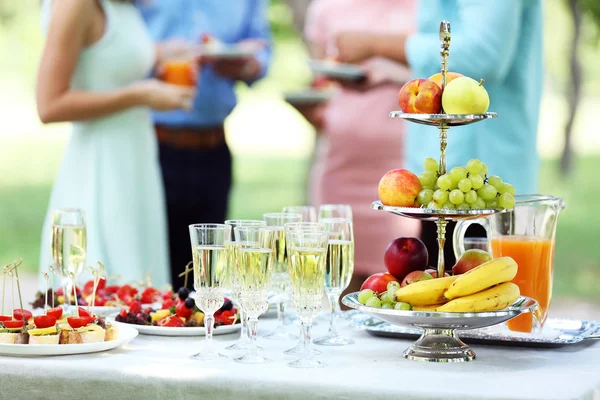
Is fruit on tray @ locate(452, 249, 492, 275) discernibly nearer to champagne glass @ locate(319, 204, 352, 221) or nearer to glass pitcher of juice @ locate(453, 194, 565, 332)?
glass pitcher of juice @ locate(453, 194, 565, 332)

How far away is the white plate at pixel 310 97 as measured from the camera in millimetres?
4945

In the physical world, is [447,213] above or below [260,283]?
above

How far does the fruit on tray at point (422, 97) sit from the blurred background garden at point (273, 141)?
7.56m

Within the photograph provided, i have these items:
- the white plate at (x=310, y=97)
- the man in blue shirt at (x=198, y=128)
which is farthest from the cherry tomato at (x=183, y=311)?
the white plate at (x=310, y=97)

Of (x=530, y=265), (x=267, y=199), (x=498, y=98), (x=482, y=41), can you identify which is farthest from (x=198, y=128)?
(x=267, y=199)

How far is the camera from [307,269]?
1937mm

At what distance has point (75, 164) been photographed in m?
3.89

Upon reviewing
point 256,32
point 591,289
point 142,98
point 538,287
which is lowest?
point 591,289

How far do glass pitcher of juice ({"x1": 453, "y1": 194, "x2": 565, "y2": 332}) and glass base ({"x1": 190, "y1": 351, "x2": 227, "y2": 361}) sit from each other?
661 mm

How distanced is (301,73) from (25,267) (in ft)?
15.1

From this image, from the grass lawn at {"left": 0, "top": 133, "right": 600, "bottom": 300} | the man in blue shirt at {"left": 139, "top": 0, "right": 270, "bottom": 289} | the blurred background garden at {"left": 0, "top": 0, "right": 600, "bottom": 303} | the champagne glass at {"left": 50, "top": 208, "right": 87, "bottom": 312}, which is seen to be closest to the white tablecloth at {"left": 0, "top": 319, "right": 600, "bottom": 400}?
the champagne glass at {"left": 50, "top": 208, "right": 87, "bottom": 312}

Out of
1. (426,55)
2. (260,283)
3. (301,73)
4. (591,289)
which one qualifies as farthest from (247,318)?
(301,73)

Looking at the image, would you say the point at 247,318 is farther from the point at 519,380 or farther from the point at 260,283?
the point at 519,380

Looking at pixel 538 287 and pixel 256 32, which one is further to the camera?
pixel 256 32
